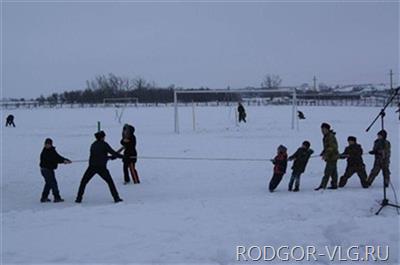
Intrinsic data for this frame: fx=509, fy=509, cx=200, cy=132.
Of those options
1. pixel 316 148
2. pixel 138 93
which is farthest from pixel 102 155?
pixel 138 93

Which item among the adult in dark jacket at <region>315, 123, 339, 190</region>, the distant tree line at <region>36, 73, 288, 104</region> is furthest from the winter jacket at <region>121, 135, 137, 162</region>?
the distant tree line at <region>36, 73, 288, 104</region>

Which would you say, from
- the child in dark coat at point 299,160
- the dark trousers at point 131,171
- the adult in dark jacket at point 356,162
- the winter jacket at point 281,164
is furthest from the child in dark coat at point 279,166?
the dark trousers at point 131,171

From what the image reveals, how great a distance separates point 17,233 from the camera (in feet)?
24.6

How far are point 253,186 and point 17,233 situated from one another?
614 centimetres

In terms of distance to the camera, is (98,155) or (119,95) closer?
(98,155)

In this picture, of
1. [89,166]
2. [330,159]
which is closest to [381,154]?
[330,159]

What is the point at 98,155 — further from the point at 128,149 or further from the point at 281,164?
the point at 281,164

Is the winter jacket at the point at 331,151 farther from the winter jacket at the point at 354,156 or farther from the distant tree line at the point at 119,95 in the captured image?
the distant tree line at the point at 119,95

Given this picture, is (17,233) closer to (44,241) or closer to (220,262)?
(44,241)

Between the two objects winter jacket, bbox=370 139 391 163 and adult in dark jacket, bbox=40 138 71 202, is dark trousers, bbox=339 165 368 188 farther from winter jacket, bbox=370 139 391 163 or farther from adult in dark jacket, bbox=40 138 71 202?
adult in dark jacket, bbox=40 138 71 202

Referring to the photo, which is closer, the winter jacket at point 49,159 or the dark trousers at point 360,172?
the winter jacket at point 49,159

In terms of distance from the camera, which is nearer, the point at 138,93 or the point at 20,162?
the point at 20,162

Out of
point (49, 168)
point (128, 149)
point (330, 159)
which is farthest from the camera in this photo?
point (128, 149)

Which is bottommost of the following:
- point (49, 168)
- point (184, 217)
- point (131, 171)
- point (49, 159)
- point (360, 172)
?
point (184, 217)
